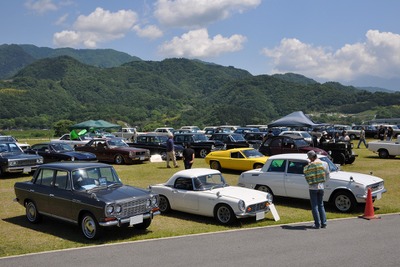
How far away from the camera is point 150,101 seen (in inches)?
6658

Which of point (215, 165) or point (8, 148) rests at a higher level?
point (8, 148)

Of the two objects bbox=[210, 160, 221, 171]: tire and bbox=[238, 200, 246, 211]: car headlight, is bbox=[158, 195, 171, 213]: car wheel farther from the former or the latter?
bbox=[210, 160, 221, 171]: tire

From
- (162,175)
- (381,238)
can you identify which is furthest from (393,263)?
(162,175)

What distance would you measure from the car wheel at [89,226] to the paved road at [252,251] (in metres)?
0.53

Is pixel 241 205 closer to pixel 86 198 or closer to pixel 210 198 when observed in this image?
pixel 210 198

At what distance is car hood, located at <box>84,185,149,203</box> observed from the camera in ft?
28.9

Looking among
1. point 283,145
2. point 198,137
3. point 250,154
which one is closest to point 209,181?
point 250,154

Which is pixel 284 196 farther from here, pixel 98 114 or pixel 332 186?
pixel 98 114

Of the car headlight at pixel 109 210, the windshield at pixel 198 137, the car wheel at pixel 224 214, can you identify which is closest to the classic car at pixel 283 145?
the windshield at pixel 198 137

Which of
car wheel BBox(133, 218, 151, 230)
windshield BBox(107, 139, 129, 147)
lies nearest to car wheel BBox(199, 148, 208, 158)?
windshield BBox(107, 139, 129, 147)

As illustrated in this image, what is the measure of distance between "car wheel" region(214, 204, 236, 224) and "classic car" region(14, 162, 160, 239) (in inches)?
60.7

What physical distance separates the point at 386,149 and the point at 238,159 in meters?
10.9

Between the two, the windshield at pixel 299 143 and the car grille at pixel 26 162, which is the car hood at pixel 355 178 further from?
the car grille at pixel 26 162

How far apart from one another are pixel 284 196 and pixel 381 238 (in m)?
4.18
